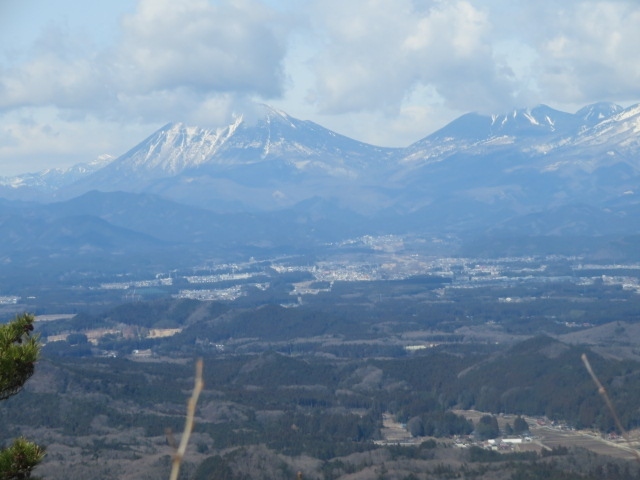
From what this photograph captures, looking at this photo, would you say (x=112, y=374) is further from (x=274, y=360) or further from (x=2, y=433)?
(x=2, y=433)

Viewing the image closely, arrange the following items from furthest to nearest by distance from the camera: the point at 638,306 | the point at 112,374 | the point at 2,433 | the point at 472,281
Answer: the point at 472,281 < the point at 638,306 < the point at 112,374 < the point at 2,433

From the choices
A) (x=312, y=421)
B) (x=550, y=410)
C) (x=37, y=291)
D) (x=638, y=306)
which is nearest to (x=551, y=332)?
(x=638, y=306)

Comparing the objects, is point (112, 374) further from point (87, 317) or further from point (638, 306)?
point (638, 306)

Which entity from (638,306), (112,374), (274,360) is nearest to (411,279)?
(638,306)

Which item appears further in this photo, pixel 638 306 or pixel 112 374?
pixel 638 306

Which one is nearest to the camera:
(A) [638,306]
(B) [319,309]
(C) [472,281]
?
(A) [638,306]

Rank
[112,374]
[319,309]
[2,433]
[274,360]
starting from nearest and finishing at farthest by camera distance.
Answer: [2,433] → [112,374] → [274,360] → [319,309]
